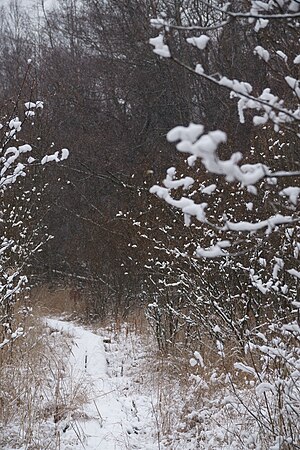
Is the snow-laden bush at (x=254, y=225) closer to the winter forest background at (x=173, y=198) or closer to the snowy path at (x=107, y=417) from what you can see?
the winter forest background at (x=173, y=198)

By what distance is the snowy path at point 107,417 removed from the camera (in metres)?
4.02

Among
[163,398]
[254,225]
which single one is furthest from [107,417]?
[254,225]

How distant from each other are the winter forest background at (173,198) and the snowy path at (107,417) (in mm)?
207

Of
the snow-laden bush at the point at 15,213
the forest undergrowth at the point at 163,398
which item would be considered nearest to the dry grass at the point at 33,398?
the forest undergrowth at the point at 163,398

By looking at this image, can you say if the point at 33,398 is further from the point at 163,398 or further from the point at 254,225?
the point at 254,225

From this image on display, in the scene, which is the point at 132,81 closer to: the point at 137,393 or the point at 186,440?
the point at 137,393

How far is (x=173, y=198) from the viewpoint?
635 centimetres

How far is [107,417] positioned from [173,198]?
2.66 metres

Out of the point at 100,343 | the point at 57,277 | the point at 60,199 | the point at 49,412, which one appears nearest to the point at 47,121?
the point at 60,199

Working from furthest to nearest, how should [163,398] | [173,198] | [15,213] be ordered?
[15,213], [173,198], [163,398]

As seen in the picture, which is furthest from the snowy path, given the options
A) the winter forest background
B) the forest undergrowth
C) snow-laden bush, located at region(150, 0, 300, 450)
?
snow-laden bush, located at region(150, 0, 300, 450)

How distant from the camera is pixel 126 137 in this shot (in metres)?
13.2

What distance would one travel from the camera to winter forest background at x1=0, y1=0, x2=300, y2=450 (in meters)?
2.62

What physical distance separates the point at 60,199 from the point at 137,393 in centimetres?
824
